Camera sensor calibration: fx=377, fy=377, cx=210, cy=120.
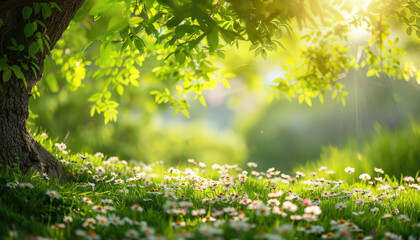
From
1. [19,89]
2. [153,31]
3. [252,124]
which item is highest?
[252,124]

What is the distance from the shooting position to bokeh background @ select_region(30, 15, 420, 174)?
6.54m

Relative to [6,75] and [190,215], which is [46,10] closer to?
[6,75]

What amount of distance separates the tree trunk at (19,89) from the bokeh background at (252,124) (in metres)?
2.78

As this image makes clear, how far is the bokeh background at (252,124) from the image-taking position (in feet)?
21.4

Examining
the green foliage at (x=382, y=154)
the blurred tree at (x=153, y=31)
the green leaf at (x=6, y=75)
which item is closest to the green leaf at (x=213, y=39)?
the blurred tree at (x=153, y=31)

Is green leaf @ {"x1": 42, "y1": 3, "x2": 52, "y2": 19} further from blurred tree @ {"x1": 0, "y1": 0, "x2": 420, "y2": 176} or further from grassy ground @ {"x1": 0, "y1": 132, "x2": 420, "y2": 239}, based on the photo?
grassy ground @ {"x1": 0, "y1": 132, "x2": 420, "y2": 239}

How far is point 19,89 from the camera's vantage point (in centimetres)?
354

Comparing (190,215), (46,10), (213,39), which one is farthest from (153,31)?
(190,215)

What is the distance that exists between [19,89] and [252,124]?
8.13m

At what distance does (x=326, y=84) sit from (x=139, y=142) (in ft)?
16.7

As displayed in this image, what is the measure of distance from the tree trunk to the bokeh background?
2776mm

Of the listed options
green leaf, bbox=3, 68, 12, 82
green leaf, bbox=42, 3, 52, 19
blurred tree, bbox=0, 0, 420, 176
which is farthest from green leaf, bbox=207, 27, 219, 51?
green leaf, bbox=3, 68, 12, 82

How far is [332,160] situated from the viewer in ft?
20.2

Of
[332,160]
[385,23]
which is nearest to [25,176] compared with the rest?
[385,23]
